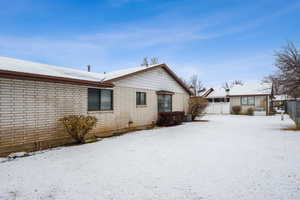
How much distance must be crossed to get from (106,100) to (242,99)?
22075 millimetres

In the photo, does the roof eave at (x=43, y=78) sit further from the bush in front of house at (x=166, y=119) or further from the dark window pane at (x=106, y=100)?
the bush in front of house at (x=166, y=119)

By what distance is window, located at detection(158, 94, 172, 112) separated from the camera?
1359cm

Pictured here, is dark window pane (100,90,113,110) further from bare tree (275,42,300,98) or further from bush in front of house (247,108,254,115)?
bush in front of house (247,108,254,115)

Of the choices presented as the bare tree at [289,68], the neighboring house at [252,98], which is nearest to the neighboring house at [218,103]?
the neighboring house at [252,98]

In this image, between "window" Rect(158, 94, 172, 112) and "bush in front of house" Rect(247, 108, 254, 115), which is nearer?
"window" Rect(158, 94, 172, 112)

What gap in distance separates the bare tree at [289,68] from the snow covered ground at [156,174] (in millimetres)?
6189

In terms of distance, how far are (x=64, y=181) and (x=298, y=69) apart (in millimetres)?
12962

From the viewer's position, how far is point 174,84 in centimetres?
1541

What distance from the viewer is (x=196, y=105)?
54.7 ft

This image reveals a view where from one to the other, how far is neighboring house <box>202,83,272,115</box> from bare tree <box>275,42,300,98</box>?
12.5 meters

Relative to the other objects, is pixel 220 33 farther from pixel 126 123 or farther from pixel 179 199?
pixel 179 199

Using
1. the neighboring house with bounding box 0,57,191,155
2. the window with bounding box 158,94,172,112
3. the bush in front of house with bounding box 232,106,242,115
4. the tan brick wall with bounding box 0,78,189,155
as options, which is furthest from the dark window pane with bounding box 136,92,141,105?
the bush in front of house with bounding box 232,106,242,115

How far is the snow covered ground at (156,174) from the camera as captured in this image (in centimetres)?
306

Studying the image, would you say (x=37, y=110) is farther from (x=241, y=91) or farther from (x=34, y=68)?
(x=241, y=91)
